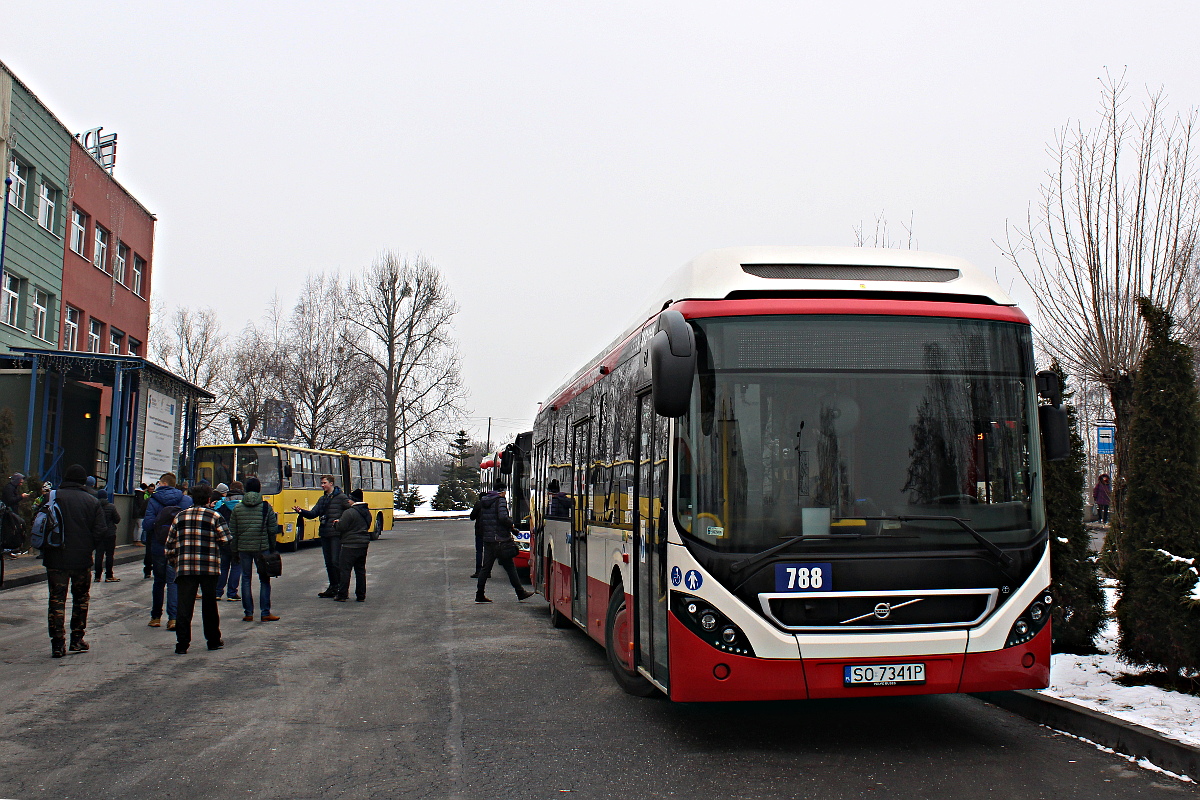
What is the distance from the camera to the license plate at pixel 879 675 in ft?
19.4

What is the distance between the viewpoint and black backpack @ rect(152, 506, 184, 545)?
12320 millimetres

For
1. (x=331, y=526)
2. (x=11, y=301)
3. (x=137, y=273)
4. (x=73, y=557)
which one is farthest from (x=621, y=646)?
(x=137, y=273)

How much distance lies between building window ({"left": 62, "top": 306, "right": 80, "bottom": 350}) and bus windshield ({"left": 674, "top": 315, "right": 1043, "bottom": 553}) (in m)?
28.5

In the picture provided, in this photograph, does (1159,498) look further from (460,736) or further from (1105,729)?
(460,736)

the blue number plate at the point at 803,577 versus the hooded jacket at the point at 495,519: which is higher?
Result: the hooded jacket at the point at 495,519

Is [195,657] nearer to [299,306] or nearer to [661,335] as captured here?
[661,335]

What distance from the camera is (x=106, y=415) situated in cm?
3216

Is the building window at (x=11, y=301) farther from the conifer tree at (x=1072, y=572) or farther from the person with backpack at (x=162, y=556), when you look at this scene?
the conifer tree at (x=1072, y=572)

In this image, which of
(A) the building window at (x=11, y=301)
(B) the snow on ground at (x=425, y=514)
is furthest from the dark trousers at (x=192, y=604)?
(B) the snow on ground at (x=425, y=514)

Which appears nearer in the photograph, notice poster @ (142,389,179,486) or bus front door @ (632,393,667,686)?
bus front door @ (632,393,667,686)

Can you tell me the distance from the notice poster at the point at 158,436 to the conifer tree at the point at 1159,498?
2543 centimetres

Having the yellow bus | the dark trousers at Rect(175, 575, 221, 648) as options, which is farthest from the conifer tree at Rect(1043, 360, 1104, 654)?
the yellow bus

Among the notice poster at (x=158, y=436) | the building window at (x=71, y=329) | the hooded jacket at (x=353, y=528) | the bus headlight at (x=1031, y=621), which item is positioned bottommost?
the bus headlight at (x=1031, y=621)

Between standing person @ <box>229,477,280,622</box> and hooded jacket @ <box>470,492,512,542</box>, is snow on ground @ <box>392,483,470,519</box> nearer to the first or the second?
hooded jacket @ <box>470,492,512,542</box>
